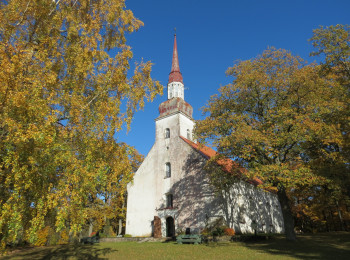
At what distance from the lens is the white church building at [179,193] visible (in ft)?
80.6

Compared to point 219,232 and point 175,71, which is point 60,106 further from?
point 175,71

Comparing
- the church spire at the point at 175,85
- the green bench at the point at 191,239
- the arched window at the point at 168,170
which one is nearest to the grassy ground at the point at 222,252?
the green bench at the point at 191,239

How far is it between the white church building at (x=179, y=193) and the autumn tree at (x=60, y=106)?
16988 millimetres

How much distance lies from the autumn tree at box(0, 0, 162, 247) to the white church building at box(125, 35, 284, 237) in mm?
16988

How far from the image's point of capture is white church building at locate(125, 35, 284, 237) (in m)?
24.6

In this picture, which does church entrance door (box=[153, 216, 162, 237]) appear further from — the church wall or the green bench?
the green bench

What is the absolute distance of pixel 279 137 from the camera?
16609 millimetres

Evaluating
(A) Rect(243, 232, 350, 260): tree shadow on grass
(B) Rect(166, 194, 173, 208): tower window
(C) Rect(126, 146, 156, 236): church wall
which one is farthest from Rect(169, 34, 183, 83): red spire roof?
(A) Rect(243, 232, 350, 260): tree shadow on grass

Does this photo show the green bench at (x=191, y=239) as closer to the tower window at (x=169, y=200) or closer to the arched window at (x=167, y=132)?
the tower window at (x=169, y=200)

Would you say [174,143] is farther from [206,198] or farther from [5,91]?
[5,91]

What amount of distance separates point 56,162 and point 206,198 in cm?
2045

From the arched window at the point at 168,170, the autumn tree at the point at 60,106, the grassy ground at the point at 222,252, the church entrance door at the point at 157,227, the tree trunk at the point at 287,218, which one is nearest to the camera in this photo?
the autumn tree at the point at 60,106

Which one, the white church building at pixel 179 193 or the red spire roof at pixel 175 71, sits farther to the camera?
the red spire roof at pixel 175 71

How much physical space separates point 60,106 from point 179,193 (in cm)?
2084
